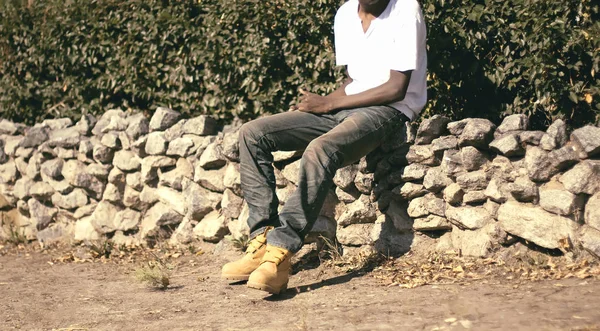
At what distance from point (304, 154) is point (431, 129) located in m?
0.91

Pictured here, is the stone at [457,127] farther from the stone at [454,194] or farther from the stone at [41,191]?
the stone at [41,191]

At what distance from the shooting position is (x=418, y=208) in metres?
5.21

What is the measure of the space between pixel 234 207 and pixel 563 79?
95.3 inches

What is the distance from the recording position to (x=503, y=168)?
16.1 feet

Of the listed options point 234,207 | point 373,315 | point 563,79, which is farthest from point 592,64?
point 234,207

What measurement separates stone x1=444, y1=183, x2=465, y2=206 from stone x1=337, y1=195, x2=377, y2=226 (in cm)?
52

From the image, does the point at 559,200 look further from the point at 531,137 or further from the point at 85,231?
the point at 85,231

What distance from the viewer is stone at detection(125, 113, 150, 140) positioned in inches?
266

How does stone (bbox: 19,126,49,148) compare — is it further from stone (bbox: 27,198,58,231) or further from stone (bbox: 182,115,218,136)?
stone (bbox: 182,115,218,136)

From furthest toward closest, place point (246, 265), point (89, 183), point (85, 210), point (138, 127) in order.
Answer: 1. point (85, 210)
2. point (89, 183)
3. point (138, 127)
4. point (246, 265)

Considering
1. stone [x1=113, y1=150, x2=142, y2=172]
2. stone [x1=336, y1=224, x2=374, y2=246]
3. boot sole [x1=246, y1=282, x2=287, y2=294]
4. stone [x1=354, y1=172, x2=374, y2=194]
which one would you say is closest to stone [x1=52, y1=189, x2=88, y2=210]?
stone [x1=113, y1=150, x2=142, y2=172]

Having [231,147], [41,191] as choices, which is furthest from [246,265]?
[41,191]

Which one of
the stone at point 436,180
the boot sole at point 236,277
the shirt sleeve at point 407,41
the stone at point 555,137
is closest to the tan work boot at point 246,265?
the boot sole at point 236,277

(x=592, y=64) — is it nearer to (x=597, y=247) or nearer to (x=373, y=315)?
(x=597, y=247)
